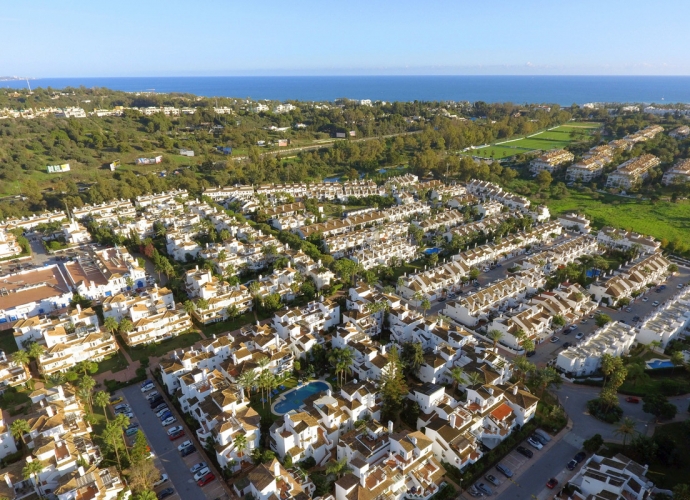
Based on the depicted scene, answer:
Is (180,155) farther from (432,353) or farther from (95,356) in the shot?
(432,353)

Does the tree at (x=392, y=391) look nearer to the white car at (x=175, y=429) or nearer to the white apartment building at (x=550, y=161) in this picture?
the white car at (x=175, y=429)

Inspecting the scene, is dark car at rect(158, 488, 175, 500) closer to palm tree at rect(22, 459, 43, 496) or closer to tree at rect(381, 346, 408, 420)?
palm tree at rect(22, 459, 43, 496)

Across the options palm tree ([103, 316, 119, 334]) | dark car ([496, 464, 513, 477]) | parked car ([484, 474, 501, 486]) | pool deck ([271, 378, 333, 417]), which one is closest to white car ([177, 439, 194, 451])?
pool deck ([271, 378, 333, 417])

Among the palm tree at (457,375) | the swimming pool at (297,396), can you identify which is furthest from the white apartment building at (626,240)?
the swimming pool at (297,396)

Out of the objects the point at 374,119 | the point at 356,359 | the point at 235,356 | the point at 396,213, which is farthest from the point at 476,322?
A: the point at 374,119

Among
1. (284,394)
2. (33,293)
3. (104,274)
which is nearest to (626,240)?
(284,394)

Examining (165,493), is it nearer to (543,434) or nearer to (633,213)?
(543,434)

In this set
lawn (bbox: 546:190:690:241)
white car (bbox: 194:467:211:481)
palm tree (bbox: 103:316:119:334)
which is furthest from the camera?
lawn (bbox: 546:190:690:241)
